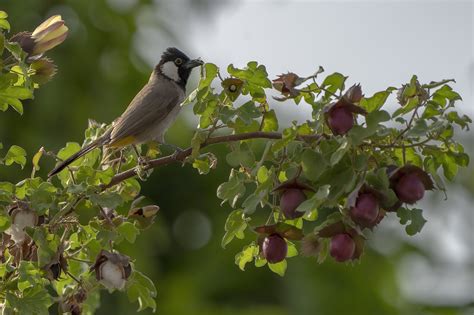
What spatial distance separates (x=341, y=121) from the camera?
2510mm

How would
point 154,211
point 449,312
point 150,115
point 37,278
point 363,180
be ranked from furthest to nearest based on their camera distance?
point 449,312 → point 150,115 → point 154,211 → point 37,278 → point 363,180

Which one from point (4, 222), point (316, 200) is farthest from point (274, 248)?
point (4, 222)

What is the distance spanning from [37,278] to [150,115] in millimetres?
1528

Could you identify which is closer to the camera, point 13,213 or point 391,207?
point 391,207

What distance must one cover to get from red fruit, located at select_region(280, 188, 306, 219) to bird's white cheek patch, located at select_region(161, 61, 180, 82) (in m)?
2.03

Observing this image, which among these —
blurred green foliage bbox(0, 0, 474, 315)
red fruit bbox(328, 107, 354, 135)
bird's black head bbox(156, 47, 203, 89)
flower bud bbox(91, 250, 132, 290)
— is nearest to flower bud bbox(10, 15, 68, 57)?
flower bud bbox(91, 250, 132, 290)

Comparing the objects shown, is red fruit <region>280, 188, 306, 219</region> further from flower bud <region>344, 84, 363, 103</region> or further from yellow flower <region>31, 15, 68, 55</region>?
Answer: yellow flower <region>31, 15, 68, 55</region>

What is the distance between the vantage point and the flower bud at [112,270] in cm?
270

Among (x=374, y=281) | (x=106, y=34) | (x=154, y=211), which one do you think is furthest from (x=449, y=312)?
(x=154, y=211)

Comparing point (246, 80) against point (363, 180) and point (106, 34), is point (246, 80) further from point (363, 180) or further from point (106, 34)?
point (106, 34)

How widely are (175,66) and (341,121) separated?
6.80 feet

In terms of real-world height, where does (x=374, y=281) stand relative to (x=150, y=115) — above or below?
below

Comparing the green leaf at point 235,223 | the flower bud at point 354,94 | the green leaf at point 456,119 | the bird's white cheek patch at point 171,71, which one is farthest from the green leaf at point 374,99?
the bird's white cheek patch at point 171,71

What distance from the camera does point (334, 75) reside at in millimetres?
2695
